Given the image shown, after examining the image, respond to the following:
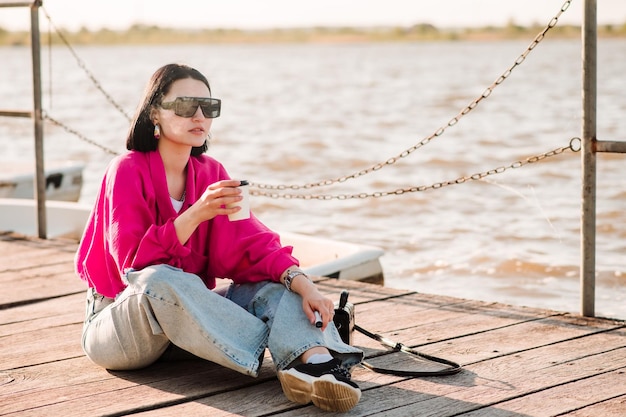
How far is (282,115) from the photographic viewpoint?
19.9 meters

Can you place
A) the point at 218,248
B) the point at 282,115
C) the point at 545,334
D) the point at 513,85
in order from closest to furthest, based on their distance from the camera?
the point at 218,248 < the point at 545,334 < the point at 282,115 < the point at 513,85

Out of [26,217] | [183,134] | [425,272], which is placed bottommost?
[425,272]

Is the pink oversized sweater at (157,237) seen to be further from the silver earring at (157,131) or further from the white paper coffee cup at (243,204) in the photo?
the white paper coffee cup at (243,204)

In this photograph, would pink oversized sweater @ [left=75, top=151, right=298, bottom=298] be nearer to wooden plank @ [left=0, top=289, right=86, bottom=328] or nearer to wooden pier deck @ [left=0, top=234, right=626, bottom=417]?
wooden pier deck @ [left=0, top=234, right=626, bottom=417]

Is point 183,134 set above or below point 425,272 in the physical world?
above

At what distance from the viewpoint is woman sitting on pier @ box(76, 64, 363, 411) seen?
2762 millimetres

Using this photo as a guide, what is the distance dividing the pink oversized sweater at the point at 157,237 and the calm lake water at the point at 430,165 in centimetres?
210

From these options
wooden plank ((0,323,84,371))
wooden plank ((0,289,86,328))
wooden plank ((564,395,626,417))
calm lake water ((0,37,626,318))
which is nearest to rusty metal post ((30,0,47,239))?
calm lake water ((0,37,626,318))

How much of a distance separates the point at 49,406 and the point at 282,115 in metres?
17.3

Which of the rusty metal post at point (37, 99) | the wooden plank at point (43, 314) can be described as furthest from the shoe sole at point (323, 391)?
the rusty metal post at point (37, 99)

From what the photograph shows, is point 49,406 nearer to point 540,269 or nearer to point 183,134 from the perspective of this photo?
point 183,134

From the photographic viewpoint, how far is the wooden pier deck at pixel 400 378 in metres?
2.76

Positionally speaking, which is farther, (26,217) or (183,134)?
(26,217)

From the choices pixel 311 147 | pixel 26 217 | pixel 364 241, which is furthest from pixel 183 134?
pixel 311 147
